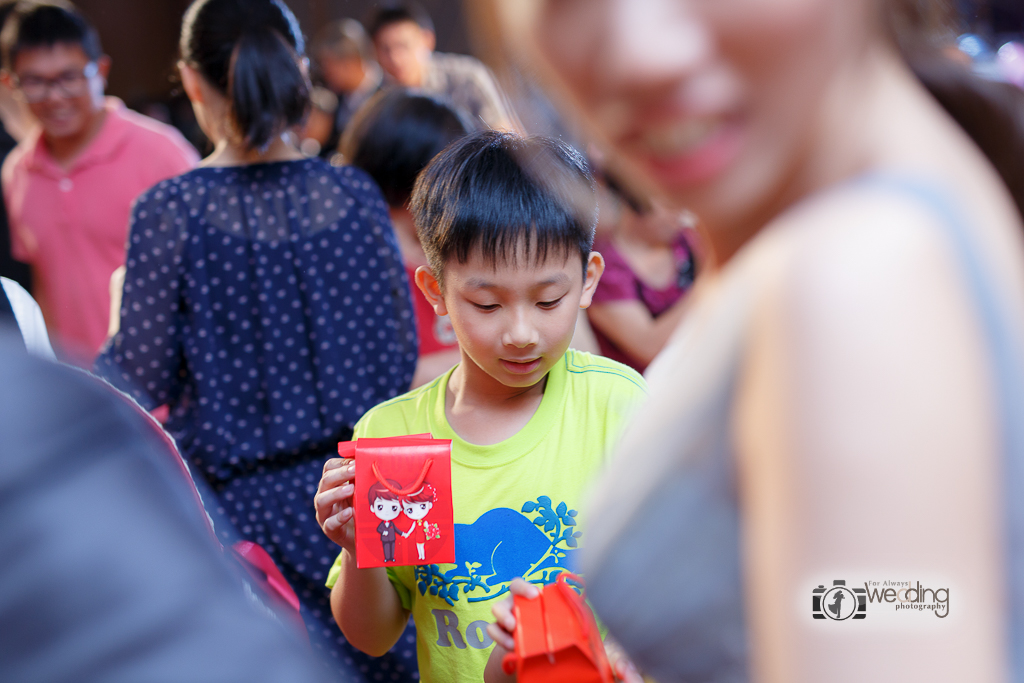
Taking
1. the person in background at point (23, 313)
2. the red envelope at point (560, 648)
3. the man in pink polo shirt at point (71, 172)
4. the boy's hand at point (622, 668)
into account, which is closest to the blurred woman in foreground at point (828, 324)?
the red envelope at point (560, 648)

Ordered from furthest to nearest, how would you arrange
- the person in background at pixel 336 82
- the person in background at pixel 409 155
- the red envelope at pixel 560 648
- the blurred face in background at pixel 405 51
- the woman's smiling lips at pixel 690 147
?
the person in background at pixel 336 82 < the blurred face in background at pixel 405 51 < the person in background at pixel 409 155 < the red envelope at pixel 560 648 < the woman's smiling lips at pixel 690 147

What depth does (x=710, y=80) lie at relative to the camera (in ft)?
1.70

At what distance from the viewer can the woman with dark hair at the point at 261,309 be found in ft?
7.04

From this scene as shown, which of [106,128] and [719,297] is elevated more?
[106,128]

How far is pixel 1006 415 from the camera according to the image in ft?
1.63

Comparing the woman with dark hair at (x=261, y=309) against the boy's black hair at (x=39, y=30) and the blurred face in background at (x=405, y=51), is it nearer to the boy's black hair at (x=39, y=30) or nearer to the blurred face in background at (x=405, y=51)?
the boy's black hair at (x=39, y=30)

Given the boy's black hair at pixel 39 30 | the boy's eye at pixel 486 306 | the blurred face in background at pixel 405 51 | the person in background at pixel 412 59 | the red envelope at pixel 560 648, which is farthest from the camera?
the blurred face in background at pixel 405 51

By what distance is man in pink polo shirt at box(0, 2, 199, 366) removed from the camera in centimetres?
297

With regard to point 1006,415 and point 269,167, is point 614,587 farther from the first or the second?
point 269,167

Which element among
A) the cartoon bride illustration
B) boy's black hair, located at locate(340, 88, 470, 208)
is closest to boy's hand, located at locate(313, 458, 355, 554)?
the cartoon bride illustration

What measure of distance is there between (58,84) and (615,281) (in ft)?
6.66

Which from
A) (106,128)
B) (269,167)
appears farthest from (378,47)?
(269,167)

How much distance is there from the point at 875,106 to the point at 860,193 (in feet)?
0.27

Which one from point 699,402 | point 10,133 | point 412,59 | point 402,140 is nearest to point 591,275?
point 699,402
